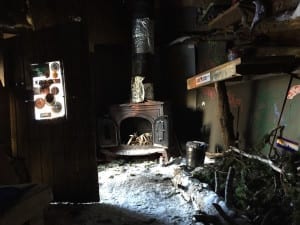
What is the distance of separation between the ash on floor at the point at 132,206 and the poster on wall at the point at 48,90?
1094 mm

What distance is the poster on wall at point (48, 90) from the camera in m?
4.10

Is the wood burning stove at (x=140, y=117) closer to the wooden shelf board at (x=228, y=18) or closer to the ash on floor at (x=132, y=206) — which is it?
the ash on floor at (x=132, y=206)

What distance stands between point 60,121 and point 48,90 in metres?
0.40

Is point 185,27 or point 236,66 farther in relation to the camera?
point 185,27

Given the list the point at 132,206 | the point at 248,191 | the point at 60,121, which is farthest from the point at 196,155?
the point at 60,121

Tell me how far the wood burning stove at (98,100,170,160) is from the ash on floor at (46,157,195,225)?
1030 millimetres

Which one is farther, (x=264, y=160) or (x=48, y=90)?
(x=48, y=90)

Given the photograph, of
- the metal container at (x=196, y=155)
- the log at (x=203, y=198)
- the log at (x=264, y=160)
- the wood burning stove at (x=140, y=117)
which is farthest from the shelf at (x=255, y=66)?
the wood burning stove at (x=140, y=117)

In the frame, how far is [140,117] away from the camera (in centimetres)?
687

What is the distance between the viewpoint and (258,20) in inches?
132

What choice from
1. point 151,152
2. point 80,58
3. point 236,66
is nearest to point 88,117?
point 80,58

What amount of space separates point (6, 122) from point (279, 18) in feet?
10.8

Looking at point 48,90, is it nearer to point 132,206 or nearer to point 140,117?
point 132,206

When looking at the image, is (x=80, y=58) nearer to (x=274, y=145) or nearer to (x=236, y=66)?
(x=236, y=66)
